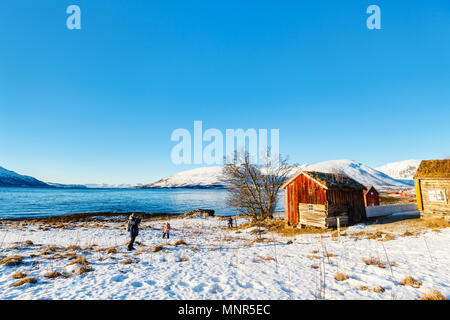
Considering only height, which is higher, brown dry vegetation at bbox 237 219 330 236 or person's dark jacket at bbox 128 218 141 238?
person's dark jacket at bbox 128 218 141 238

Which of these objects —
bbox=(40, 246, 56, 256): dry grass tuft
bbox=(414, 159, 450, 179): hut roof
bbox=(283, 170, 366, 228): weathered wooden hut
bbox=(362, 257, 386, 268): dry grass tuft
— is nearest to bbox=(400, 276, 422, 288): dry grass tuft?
bbox=(362, 257, 386, 268): dry grass tuft

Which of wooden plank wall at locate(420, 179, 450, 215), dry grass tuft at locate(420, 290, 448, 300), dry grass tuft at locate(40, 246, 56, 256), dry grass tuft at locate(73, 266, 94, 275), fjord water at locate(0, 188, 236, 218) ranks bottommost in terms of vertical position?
fjord water at locate(0, 188, 236, 218)

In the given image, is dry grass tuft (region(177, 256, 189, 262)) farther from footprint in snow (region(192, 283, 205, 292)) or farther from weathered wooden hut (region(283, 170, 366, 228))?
weathered wooden hut (region(283, 170, 366, 228))

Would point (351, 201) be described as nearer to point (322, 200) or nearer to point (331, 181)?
point (331, 181)

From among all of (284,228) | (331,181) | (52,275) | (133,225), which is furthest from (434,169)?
(52,275)

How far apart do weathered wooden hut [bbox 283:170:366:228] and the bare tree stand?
390cm

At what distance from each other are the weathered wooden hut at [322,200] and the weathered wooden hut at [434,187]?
509 cm

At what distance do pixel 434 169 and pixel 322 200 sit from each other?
11322 mm

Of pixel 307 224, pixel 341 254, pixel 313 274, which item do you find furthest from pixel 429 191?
pixel 313 274

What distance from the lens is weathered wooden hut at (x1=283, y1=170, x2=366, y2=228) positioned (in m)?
20.0

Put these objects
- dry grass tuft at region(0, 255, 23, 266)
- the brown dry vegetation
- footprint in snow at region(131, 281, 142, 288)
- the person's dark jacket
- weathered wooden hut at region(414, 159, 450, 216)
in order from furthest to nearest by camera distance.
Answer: the brown dry vegetation < weathered wooden hut at region(414, 159, 450, 216) < the person's dark jacket < dry grass tuft at region(0, 255, 23, 266) < footprint in snow at region(131, 281, 142, 288)

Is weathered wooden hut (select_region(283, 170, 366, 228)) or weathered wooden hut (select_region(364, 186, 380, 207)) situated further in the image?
weathered wooden hut (select_region(364, 186, 380, 207))

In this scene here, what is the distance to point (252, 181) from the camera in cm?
2777
